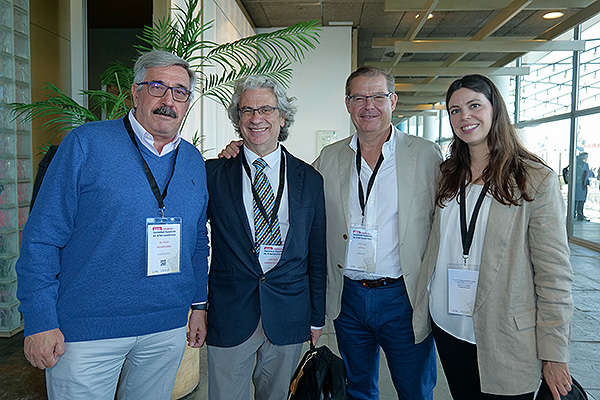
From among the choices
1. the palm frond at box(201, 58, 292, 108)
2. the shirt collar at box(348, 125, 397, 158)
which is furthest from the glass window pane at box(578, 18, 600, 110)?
the shirt collar at box(348, 125, 397, 158)

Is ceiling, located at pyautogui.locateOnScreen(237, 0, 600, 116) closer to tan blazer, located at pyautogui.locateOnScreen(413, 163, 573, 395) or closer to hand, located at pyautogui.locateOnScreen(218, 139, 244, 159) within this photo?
hand, located at pyautogui.locateOnScreen(218, 139, 244, 159)

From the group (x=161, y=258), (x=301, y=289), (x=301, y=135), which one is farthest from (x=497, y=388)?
(x=301, y=135)

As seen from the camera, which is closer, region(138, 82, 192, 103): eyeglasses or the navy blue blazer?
region(138, 82, 192, 103): eyeglasses

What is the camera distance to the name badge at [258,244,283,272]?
1.79 metres

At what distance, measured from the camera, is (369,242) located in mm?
1988

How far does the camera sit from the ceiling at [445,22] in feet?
19.2

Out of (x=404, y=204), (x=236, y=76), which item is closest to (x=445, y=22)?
(x=236, y=76)

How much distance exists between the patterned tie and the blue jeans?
505 millimetres

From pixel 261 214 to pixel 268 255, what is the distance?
17 centimetres

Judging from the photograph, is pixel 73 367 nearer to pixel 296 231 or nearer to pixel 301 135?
pixel 296 231

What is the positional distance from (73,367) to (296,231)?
0.93 m

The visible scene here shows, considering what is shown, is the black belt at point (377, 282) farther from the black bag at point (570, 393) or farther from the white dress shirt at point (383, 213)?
the black bag at point (570, 393)

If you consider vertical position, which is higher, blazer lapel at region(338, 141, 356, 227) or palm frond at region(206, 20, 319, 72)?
palm frond at region(206, 20, 319, 72)

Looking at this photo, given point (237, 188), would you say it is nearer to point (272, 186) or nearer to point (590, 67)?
point (272, 186)
